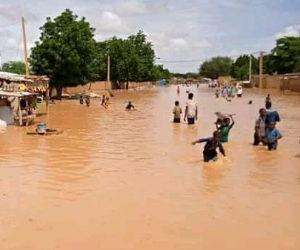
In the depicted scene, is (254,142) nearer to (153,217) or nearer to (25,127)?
(153,217)

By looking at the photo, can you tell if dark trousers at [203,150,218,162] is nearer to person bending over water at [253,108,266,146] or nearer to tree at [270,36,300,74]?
person bending over water at [253,108,266,146]

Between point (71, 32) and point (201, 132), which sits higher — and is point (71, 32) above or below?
above

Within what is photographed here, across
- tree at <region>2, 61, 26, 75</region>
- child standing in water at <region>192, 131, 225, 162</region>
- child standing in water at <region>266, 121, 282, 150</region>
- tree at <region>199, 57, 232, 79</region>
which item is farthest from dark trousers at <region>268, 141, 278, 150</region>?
tree at <region>199, 57, 232, 79</region>

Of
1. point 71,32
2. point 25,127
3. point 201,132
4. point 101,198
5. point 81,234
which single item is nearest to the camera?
point 81,234

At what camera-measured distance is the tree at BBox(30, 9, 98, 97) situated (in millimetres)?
44844

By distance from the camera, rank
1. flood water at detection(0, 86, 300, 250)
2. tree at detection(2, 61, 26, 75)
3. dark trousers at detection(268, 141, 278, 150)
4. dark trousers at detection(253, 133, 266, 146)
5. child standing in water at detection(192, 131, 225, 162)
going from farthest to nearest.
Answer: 1. tree at detection(2, 61, 26, 75)
2. dark trousers at detection(253, 133, 266, 146)
3. dark trousers at detection(268, 141, 278, 150)
4. child standing in water at detection(192, 131, 225, 162)
5. flood water at detection(0, 86, 300, 250)

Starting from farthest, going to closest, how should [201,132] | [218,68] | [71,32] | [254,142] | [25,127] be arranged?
[218,68] → [71,32] → [25,127] → [201,132] → [254,142]

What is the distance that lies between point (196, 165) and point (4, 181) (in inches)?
179

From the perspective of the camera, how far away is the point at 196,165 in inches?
494

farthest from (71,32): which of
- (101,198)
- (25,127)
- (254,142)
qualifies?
(101,198)

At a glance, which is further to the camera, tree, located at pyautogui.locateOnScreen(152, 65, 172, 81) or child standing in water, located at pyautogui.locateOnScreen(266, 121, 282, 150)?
tree, located at pyautogui.locateOnScreen(152, 65, 172, 81)

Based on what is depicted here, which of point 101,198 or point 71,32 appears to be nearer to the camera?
point 101,198

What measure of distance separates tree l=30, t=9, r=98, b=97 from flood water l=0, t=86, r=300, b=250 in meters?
28.5

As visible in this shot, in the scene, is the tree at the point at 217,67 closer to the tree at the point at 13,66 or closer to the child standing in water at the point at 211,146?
the tree at the point at 13,66
